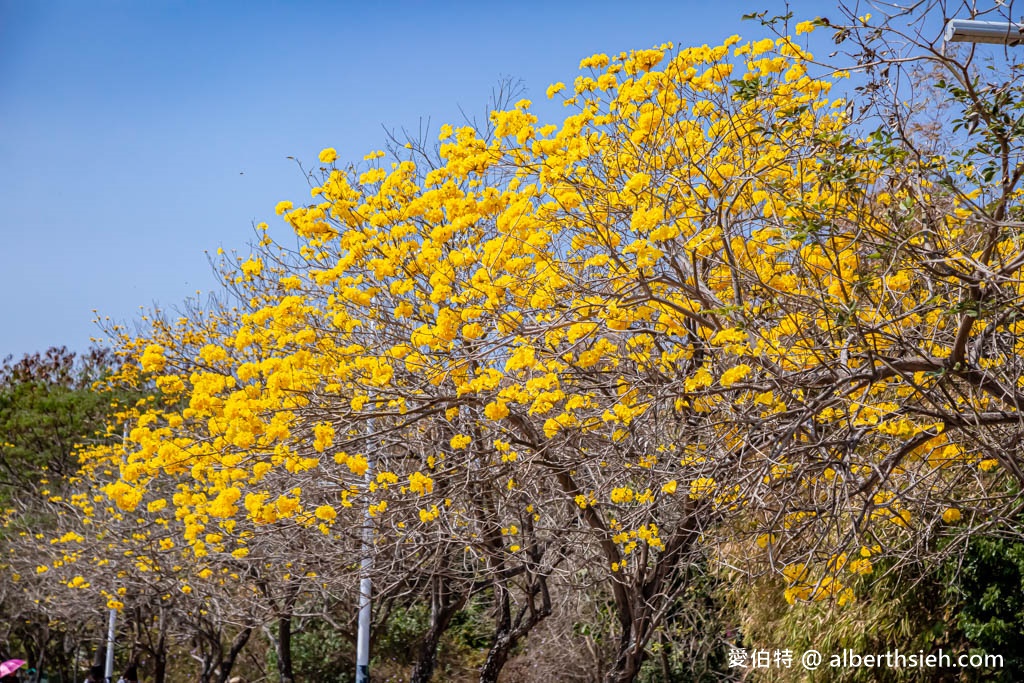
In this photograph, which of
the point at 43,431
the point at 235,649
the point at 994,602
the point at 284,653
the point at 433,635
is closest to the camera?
the point at 994,602

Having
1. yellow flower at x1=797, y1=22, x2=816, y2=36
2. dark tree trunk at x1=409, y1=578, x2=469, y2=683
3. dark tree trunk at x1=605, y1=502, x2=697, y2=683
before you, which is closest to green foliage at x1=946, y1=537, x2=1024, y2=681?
dark tree trunk at x1=605, y1=502, x2=697, y2=683

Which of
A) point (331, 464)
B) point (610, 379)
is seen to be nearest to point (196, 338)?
point (331, 464)

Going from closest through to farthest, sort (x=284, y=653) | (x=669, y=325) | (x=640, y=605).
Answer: (x=669, y=325) → (x=640, y=605) → (x=284, y=653)

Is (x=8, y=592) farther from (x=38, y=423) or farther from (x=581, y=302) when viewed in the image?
(x=581, y=302)

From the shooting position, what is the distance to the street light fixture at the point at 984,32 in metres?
4.29

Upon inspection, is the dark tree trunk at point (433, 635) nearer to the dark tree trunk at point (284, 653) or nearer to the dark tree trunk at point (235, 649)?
the dark tree trunk at point (284, 653)

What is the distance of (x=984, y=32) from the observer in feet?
14.1

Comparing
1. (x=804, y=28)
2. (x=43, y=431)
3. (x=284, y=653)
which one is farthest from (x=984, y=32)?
(x=43, y=431)

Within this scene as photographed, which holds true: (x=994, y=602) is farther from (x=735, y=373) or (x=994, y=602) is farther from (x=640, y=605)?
(x=735, y=373)

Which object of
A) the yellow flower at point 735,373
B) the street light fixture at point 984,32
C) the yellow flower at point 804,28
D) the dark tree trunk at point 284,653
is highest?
the yellow flower at point 804,28

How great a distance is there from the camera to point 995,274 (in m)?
4.19

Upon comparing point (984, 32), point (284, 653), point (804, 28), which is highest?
point (804, 28)

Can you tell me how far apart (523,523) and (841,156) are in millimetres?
4751

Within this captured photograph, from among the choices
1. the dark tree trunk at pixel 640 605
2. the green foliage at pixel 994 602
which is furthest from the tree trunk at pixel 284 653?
the green foliage at pixel 994 602
